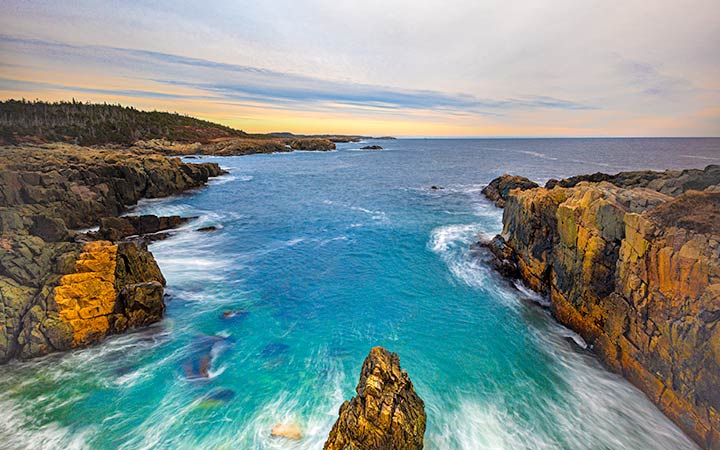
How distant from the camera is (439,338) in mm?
14773

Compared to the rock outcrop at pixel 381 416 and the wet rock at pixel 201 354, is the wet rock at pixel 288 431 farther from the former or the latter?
the wet rock at pixel 201 354

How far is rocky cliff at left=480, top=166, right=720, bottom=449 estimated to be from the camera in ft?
29.9

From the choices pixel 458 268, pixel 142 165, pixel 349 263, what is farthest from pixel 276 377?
pixel 142 165

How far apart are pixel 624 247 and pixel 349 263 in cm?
1572

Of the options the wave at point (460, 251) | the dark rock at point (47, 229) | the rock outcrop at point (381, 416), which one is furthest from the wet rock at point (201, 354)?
the wave at point (460, 251)

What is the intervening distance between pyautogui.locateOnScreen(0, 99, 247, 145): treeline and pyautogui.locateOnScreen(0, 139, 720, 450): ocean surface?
73.9m

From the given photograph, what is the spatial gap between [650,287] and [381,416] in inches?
408

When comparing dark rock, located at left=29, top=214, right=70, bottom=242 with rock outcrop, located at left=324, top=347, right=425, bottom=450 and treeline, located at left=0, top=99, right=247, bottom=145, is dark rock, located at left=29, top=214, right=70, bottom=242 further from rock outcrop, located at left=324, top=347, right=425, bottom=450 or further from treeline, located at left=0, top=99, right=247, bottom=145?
treeline, located at left=0, top=99, right=247, bottom=145

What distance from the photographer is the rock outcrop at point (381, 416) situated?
24.2ft

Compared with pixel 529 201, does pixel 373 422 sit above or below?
below

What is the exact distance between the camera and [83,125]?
103 meters

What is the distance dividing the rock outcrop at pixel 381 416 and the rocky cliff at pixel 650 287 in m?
8.22

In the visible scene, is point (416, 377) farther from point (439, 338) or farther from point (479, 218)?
point (479, 218)

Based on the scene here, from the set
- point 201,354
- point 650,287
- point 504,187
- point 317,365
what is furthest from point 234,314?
point 504,187
